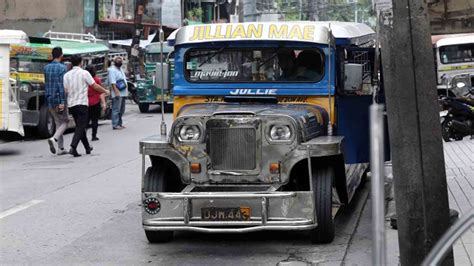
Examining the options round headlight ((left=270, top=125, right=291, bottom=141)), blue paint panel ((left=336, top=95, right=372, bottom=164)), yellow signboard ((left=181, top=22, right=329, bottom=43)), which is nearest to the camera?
round headlight ((left=270, top=125, right=291, bottom=141))

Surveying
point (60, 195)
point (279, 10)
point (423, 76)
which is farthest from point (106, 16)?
point (423, 76)

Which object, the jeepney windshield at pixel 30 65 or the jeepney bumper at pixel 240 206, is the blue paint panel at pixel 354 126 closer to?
the jeepney bumper at pixel 240 206

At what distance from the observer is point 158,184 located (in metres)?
8.09

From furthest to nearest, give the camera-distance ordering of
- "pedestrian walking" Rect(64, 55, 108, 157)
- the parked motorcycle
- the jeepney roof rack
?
the jeepney roof rack < the parked motorcycle < "pedestrian walking" Rect(64, 55, 108, 157)

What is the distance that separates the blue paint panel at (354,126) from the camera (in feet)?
30.3

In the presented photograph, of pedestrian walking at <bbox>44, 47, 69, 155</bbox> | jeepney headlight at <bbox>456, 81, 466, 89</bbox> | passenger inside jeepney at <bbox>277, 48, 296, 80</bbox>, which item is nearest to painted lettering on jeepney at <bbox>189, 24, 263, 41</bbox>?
passenger inside jeepney at <bbox>277, 48, 296, 80</bbox>

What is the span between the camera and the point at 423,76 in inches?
230

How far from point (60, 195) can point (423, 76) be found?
6669 millimetres

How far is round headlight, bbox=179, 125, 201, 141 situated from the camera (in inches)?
311

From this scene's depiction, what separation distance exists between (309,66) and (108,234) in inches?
110

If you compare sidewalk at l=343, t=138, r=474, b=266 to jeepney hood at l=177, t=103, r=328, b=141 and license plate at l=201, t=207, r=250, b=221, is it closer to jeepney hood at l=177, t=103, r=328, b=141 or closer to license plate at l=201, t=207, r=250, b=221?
license plate at l=201, t=207, r=250, b=221

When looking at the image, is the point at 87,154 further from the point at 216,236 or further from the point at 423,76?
the point at 423,76

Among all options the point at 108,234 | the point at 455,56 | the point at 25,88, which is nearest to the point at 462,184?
the point at 108,234

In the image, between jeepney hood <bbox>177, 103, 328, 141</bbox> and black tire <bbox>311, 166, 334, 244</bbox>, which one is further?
jeepney hood <bbox>177, 103, 328, 141</bbox>
